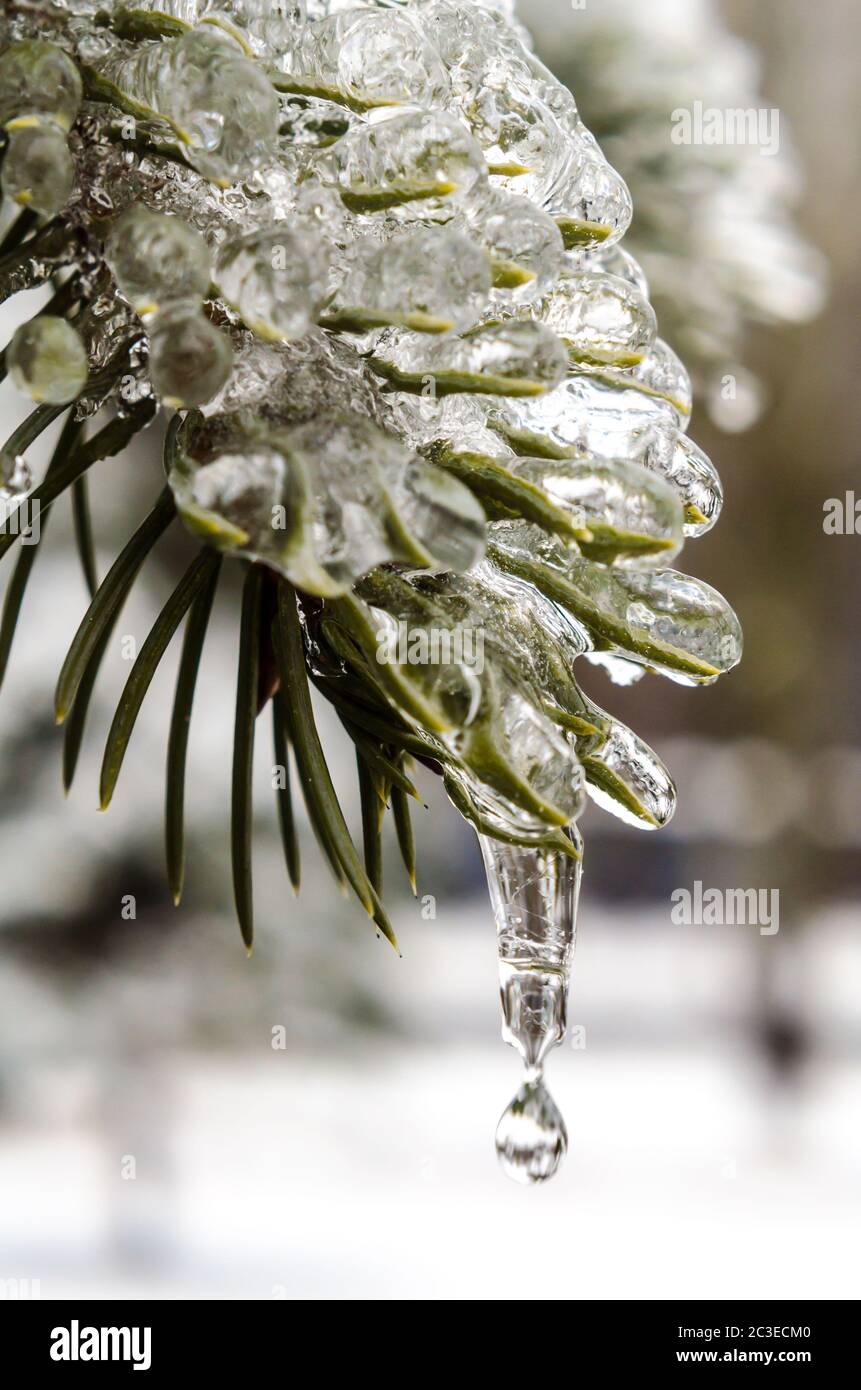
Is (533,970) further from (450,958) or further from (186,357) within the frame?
(450,958)

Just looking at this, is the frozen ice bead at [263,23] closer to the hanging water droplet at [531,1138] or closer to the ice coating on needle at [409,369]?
the ice coating on needle at [409,369]

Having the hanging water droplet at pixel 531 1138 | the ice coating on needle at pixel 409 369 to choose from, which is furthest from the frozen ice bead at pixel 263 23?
the hanging water droplet at pixel 531 1138

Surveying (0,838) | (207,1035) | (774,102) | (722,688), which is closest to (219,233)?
(0,838)

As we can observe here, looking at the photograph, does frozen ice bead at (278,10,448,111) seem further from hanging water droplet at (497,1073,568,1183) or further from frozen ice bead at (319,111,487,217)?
hanging water droplet at (497,1073,568,1183)

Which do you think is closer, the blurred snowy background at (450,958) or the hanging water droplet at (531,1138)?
the hanging water droplet at (531,1138)

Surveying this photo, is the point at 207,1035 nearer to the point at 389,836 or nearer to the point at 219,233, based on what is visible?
the point at 389,836

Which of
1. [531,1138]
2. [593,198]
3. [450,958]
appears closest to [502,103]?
[593,198]
